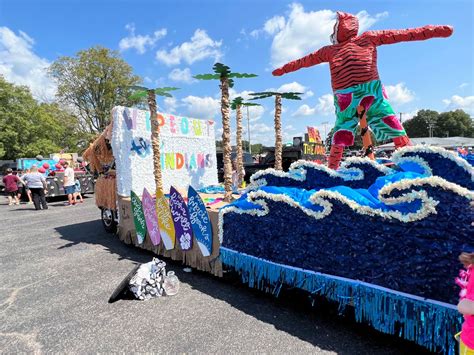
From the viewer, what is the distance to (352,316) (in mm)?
2529

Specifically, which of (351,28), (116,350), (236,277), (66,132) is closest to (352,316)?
(236,277)

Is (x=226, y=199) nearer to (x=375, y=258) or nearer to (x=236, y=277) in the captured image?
(x=236, y=277)

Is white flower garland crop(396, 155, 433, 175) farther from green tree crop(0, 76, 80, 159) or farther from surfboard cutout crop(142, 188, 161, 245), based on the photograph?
green tree crop(0, 76, 80, 159)

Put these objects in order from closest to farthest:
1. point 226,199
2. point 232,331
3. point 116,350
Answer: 1. point 116,350
2. point 232,331
3. point 226,199

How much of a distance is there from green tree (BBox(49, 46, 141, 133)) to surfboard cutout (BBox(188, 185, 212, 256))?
77.7 feet

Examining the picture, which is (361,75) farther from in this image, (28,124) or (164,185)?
(28,124)

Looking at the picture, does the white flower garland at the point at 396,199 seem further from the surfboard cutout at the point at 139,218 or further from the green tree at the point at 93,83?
the green tree at the point at 93,83

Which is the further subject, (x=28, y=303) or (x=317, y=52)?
(x=317, y=52)

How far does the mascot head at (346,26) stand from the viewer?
146 inches

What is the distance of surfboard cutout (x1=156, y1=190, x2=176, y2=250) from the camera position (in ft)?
13.0

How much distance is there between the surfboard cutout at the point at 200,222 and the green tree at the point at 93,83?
77.7 feet

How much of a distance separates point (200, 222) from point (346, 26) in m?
3.16

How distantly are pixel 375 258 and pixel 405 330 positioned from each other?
0.51 metres

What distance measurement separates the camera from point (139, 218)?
460cm
